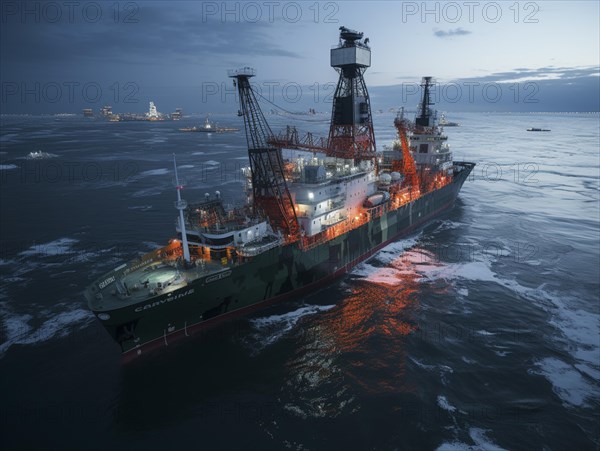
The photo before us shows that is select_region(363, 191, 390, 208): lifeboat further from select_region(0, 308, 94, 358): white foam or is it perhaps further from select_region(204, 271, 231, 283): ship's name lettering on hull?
select_region(0, 308, 94, 358): white foam

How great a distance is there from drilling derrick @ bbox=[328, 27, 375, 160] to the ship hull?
9402 mm

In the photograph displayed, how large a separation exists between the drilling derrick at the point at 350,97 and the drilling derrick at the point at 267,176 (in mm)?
11813

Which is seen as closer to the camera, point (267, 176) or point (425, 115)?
point (267, 176)

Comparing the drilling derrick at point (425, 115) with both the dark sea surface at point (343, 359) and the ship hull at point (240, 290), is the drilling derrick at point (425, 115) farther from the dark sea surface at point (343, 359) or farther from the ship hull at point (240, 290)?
the ship hull at point (240, 290)

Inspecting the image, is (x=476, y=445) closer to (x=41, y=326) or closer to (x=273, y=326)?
(x=273, y=326)

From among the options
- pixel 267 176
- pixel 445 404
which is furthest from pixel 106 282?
pixel 445 404

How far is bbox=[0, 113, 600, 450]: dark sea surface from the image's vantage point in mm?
16609

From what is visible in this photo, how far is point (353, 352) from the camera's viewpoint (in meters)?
22.2

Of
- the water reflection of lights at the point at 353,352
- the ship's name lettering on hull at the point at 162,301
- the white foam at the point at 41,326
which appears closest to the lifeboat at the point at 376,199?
the water reflection of lights at the point at 353,352

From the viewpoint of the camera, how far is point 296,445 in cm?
1595

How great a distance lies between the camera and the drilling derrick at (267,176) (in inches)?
1065

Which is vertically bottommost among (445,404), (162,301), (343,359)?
(445,404)

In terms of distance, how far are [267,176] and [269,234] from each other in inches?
175

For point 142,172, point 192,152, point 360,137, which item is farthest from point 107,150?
point 360,137
